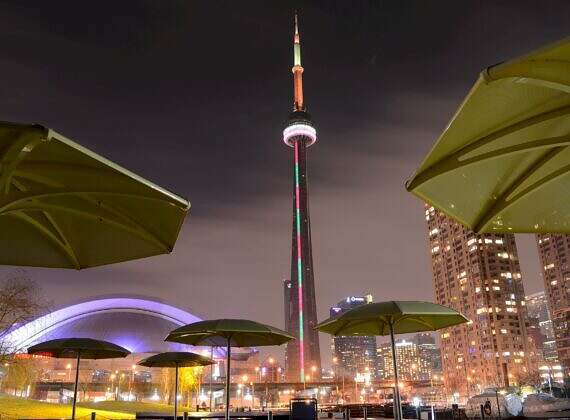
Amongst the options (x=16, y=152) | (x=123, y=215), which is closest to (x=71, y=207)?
(x=123, y=215)

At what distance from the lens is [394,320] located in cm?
1405

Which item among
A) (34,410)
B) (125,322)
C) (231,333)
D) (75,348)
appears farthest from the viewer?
(125,322)

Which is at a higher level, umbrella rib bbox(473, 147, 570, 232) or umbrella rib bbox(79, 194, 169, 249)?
umbrella rib bbox(79, 194, 169, 249)

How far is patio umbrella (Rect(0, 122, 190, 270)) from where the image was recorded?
6234 mm

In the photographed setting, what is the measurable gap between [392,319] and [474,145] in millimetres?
8609

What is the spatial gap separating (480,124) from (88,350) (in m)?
14.1

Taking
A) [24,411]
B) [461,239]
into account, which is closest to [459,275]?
[461,239]

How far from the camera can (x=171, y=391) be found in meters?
71.2

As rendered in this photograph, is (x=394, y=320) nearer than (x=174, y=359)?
Yes

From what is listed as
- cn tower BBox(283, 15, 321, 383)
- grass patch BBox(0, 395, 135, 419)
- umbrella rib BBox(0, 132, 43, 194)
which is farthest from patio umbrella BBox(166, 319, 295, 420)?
cn tower BBox(283, 15, 321, 383)

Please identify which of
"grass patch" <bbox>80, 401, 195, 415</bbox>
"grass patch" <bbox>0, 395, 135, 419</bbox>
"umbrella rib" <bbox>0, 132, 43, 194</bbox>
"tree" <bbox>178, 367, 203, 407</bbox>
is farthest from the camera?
"tree" <bbox>178, 367, 203, 407</bbox>

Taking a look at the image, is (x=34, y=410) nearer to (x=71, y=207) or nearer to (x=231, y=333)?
(x=231, y=333)

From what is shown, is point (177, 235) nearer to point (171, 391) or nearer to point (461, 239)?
point (171, 391)

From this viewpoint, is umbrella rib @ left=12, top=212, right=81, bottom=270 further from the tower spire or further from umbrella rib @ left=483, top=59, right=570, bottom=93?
the tower spire
